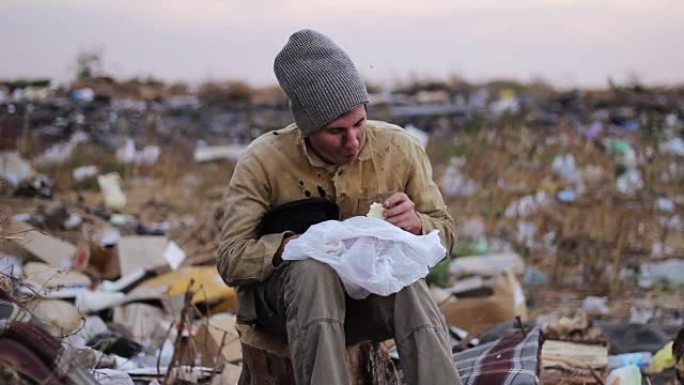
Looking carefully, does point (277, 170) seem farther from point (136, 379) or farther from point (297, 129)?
point (136, 379)

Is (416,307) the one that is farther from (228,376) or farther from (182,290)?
(182,290)

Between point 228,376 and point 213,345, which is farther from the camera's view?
point 213,345

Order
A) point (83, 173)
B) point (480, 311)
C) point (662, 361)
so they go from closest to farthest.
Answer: point (662, 361)
point (480, 311)
point (83, 173)

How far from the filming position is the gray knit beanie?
3.32 m

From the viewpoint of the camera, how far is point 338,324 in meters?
2.99

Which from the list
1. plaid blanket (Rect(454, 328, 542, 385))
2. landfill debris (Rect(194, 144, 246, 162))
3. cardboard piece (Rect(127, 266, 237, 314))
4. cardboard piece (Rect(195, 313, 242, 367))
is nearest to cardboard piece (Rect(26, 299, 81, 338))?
cardboard piece (Rect(195, 313, 242, 367))

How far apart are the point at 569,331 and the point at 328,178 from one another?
6.80 ft

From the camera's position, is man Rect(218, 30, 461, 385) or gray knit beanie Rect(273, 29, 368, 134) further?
gray knit beanie Rect(273, 29, 368, 134)

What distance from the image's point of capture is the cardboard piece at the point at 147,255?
21.2 ft

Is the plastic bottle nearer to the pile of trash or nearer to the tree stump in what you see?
the pile of trash

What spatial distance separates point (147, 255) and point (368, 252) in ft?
12.3

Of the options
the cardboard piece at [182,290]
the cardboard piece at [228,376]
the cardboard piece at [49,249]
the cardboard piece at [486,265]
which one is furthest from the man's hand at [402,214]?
the cardboard piece at [486,265]

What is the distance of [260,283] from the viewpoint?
3.29 m

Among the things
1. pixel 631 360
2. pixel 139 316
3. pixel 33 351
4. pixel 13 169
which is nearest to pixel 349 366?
pixel 33 351
